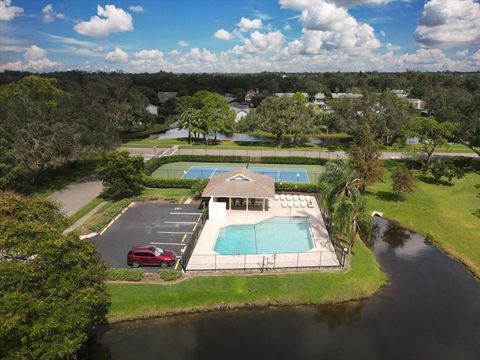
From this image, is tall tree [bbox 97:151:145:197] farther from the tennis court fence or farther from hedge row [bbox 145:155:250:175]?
hedge row [bbox 145:155:250:175]

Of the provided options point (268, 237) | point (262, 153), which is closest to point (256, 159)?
point (262, 153)

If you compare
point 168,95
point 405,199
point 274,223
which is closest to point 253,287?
point 274,223

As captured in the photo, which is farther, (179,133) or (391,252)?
(179,133)

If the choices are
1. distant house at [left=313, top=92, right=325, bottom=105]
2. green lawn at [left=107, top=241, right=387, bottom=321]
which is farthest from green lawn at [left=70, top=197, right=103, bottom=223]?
distant house at [left=313, top=92, right=325, bottom=105]

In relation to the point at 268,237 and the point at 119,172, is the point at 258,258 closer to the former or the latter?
the point at 268,237

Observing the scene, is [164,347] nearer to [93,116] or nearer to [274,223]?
[274,223]

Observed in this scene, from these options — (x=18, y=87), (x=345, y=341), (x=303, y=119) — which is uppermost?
(x=18, y=87)
